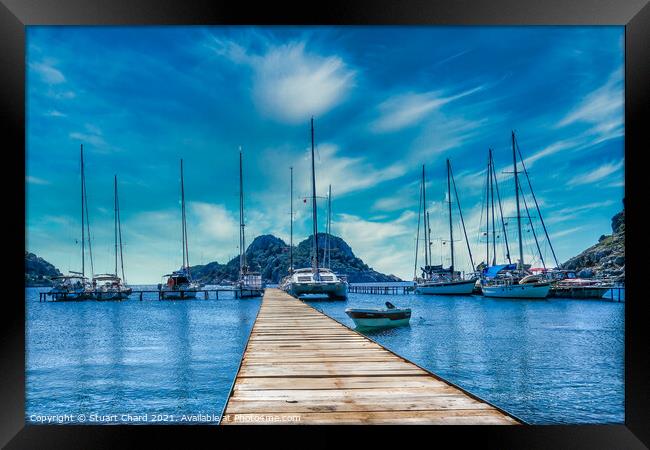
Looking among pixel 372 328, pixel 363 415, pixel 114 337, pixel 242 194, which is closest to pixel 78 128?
pixel 242 194

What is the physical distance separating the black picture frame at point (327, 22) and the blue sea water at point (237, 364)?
2.53 ft

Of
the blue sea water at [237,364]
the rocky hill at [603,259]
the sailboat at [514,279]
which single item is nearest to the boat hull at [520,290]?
the sailboat at [514,279]

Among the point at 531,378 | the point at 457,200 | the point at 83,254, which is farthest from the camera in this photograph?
the point at 457,200

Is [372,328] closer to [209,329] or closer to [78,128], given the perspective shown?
[209,329]

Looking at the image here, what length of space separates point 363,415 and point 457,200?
43025 mm

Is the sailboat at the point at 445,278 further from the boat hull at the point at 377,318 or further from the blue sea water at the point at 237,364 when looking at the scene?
the boat hull at the point at 377,318

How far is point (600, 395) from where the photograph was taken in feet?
34.3

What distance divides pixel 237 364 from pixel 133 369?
124 inches

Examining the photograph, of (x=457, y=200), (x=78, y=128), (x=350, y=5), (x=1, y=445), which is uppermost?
(x=78, y=128)

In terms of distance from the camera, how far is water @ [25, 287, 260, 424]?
959 centimetres

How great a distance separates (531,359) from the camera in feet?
46.7

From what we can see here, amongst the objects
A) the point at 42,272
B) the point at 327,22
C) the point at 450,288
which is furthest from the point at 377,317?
the point at 42,272

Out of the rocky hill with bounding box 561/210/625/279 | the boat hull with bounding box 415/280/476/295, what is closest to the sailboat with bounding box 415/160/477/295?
the boat hull with bounding box 415/280/476/295

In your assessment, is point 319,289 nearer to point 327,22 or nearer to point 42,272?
point 327,22
